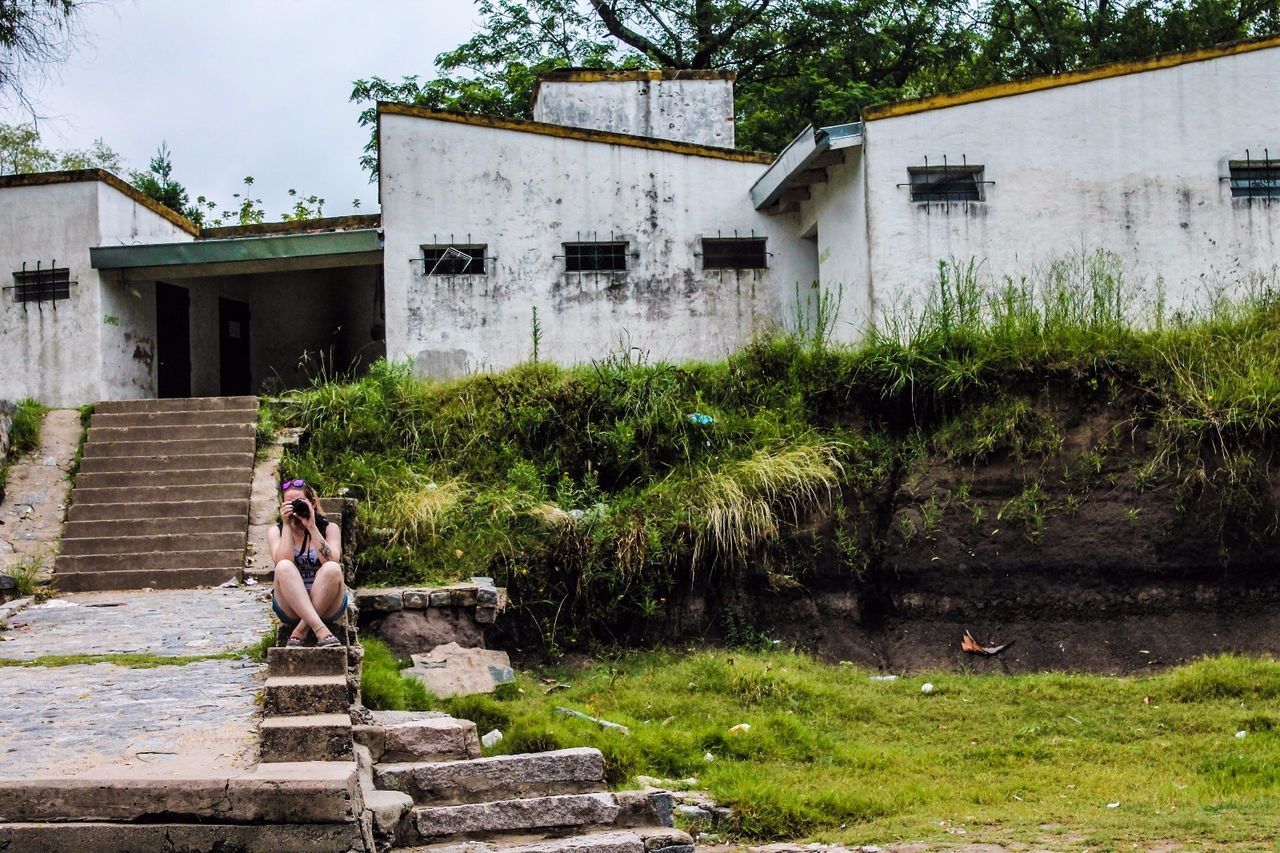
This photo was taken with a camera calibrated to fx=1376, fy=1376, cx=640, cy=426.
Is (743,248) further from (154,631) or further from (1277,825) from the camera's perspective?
(1277,825)

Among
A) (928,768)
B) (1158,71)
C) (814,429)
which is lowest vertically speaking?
(928,768)

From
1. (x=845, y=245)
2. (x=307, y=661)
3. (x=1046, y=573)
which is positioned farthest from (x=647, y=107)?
(x=307, y=661)

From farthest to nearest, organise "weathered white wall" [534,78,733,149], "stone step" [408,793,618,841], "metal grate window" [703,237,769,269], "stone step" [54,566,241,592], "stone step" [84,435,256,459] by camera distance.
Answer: "weathered white wall" [534,78,733,149] → "metal grate window" [703,237,769,269] → "stone step" [84,435,256,459] → "stone step" [54,566,241,592] → "stone step" [408,793,618,841]

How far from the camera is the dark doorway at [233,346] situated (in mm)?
20234

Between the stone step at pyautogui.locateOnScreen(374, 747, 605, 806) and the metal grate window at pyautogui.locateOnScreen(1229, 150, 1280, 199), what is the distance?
1183cm

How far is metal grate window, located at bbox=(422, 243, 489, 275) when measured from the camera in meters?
17.1

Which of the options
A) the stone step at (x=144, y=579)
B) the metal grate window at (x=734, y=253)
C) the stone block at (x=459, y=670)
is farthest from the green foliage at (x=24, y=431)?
the metal grate window at (x=734, y=253)

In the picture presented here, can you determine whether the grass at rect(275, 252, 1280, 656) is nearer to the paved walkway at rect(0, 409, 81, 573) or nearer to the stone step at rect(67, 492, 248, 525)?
the stone step at rect(67, 492, 248, 525)

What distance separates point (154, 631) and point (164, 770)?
4231mm

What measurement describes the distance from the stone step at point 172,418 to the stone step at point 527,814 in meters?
8.12

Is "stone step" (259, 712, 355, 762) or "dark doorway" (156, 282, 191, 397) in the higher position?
"dark doorway" (156, 282, 191, 397)

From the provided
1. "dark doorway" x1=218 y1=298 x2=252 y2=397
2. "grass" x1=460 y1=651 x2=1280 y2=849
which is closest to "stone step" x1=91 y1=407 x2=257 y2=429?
"grass" x1=460 y1=651 x2=1280 y2=849

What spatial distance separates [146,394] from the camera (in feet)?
59.6

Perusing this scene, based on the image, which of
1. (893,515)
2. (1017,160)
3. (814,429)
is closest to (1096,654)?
(893,515)
